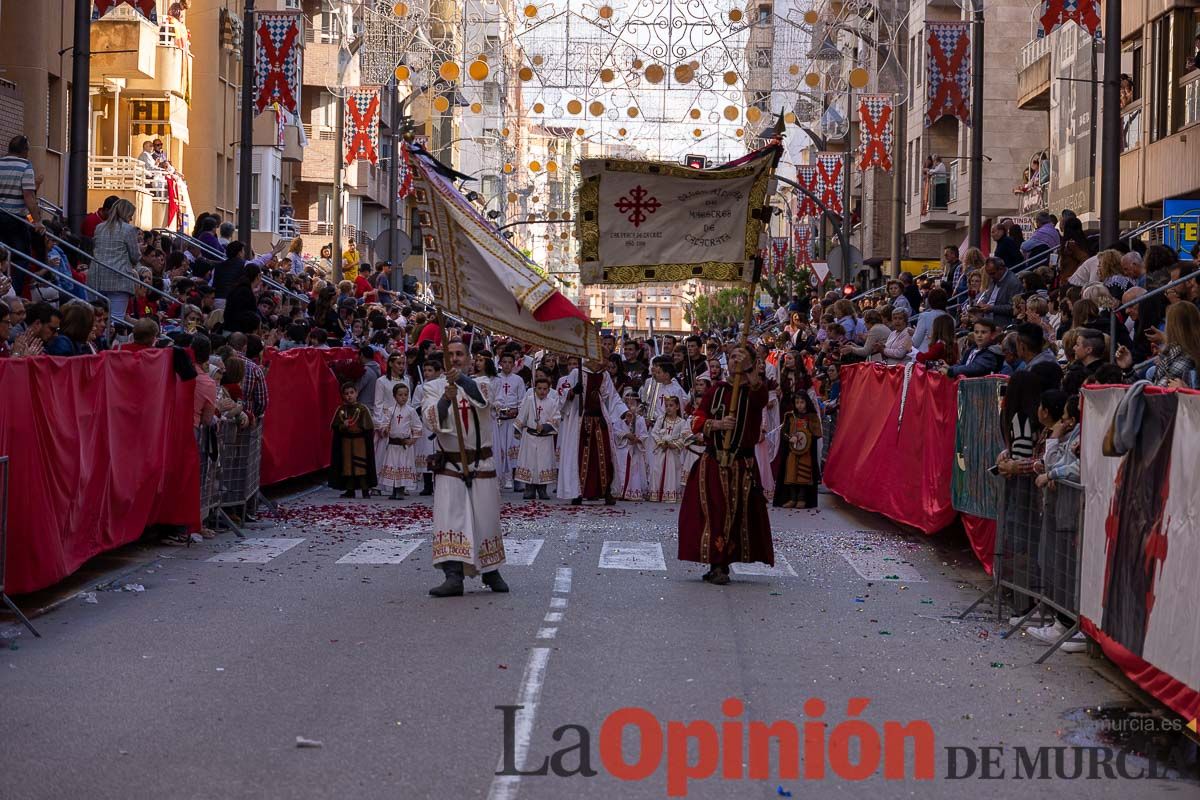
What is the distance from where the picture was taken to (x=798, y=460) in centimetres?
2272

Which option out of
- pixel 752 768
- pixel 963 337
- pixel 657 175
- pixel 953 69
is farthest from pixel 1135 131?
pixel 752 768

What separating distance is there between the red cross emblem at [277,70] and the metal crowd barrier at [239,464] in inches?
448

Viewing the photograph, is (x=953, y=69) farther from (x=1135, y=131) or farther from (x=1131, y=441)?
(x=1131, y=441)

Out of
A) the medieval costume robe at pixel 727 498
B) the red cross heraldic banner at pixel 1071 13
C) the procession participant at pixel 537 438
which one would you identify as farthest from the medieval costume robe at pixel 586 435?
the medieval costume robe at pixel 727 498

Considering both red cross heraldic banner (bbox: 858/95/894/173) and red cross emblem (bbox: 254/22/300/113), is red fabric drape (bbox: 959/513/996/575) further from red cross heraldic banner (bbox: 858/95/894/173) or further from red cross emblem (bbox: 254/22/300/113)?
red cross heraldic banner (bbox: 858/95/894/173)

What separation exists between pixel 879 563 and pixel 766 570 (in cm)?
129

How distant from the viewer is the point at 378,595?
13000mm

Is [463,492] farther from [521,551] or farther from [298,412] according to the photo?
[298,412]

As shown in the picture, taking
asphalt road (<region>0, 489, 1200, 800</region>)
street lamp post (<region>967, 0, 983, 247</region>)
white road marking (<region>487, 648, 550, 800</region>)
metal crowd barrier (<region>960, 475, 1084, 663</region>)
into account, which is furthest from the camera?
street lamp post (<region>967, 0, 983, 247</region>)

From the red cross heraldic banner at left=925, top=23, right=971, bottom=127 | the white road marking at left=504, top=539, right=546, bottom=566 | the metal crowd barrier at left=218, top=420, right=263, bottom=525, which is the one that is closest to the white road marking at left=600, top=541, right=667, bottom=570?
the white road marking at left=504, top=539, right=546, bottom=566

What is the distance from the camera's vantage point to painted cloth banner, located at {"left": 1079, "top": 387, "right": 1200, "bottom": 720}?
8016 millimetres

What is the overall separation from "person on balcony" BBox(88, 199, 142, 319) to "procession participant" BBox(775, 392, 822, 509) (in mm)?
8298

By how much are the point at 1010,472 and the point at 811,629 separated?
68.0 inches

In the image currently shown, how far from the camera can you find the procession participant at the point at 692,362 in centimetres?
2575
